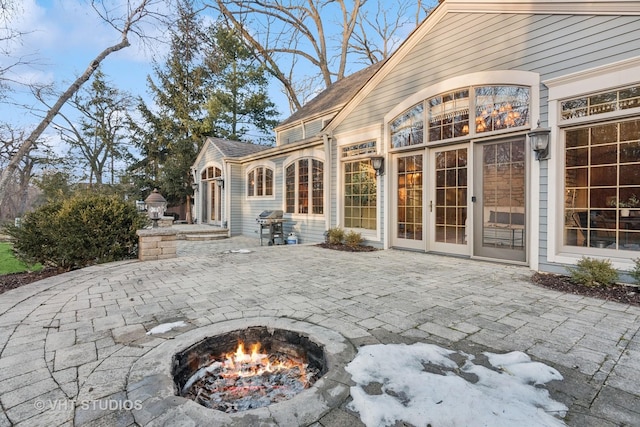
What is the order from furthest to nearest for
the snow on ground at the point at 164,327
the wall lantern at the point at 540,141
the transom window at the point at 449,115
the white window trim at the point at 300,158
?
the white window trim at the point at 300,158 < the transom window at the point at 449,115 < the wall lantern at the point at 540,141 < the snow on ground at the point at 164,327

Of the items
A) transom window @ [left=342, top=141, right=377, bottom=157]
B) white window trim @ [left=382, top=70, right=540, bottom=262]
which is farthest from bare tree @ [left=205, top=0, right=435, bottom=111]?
white window trim @ [left=382, top=70, right=540, bottom=262]

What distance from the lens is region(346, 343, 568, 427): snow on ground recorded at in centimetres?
140

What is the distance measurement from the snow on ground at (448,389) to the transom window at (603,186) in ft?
10.0

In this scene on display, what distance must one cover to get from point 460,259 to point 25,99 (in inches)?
390

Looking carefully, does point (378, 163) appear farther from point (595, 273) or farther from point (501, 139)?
point (595, 273)

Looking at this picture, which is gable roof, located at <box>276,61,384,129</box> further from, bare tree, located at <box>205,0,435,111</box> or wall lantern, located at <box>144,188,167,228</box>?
wall lantern, located at <box>144,188,167,228</box>

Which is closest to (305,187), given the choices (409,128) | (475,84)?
(409,128)

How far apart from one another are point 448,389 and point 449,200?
450 centimetres

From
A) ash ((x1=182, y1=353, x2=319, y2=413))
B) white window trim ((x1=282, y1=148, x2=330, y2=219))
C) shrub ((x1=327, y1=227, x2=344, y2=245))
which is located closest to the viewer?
ash ((x1=182, y1=353, x2=319, y2=413))

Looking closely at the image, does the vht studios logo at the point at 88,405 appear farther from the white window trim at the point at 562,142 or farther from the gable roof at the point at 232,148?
the gable roof at the point at 232,148

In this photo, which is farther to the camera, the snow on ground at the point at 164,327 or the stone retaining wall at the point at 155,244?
the stone retaining wall at the point at 155,244

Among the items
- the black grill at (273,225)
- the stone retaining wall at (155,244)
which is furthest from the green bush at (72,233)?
the black grill at (273,225)

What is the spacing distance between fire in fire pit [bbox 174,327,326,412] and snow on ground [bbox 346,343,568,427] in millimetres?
374

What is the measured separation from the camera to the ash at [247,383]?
1661mm
